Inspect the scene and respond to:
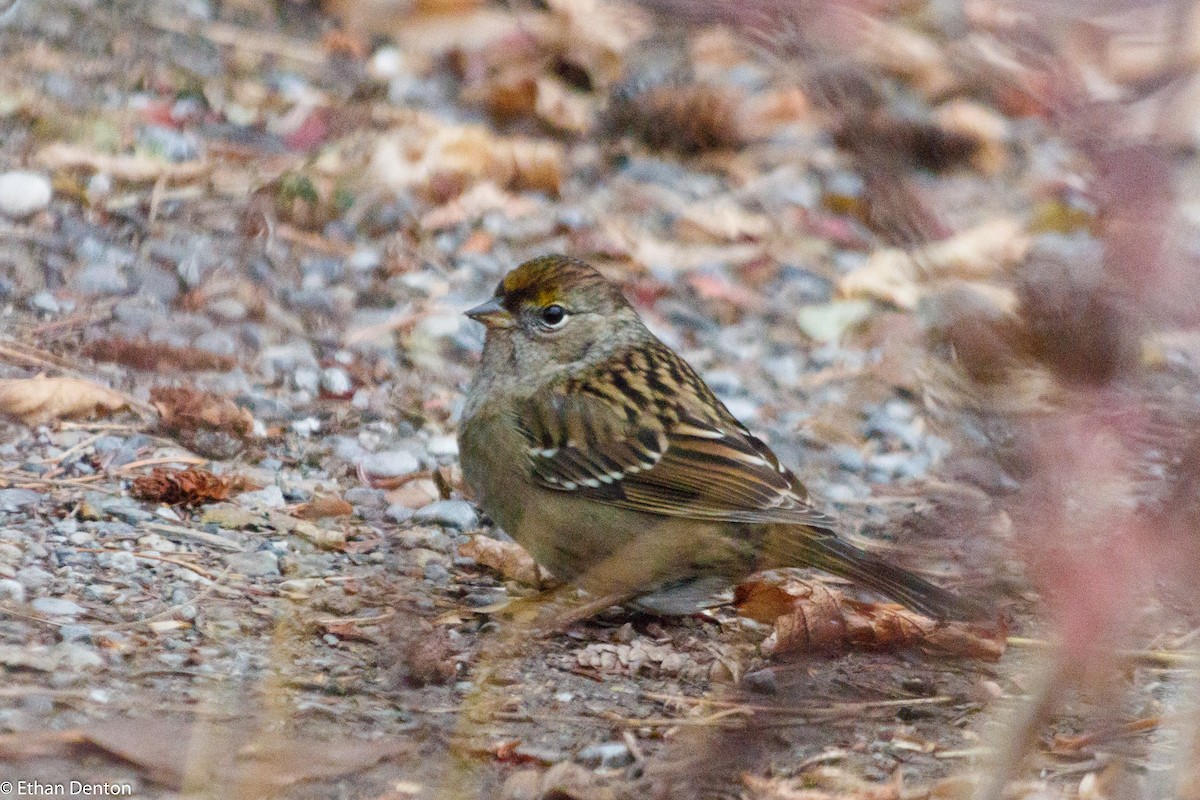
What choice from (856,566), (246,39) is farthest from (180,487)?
(246,39)

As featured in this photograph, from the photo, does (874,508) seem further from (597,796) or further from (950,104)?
(950,104)

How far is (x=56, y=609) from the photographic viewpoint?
2918mm

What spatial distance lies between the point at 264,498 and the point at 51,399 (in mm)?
593

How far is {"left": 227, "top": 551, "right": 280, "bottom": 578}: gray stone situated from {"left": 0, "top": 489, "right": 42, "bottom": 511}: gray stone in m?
0.46

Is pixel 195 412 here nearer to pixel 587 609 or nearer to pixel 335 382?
pixel 335 382

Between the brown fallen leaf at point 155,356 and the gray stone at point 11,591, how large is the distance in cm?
129

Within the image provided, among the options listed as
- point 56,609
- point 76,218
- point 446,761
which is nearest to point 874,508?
point 446,761

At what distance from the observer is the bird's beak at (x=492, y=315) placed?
391 centimetres

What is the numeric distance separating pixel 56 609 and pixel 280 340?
68.4 inches

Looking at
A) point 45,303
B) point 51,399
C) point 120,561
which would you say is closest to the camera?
point 120,561

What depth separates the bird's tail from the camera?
125 inches

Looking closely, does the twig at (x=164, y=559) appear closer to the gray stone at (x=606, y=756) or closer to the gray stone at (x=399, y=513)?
the gray stone at (x=399, y=513)

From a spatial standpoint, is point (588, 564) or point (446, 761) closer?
point (446, 761)

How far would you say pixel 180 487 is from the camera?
11.7 feet
